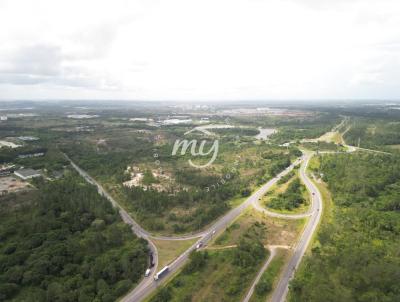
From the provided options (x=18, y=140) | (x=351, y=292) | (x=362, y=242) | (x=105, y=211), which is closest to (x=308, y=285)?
(x=351, y=292)

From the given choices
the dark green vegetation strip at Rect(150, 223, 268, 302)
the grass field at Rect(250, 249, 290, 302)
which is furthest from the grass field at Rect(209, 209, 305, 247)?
the grass field at Rect(250, 249, 290, 302)

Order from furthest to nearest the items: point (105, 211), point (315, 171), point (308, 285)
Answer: point (315, 171) < point (105, 211) < point (308, 285)

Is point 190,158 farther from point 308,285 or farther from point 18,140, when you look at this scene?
point 18,140

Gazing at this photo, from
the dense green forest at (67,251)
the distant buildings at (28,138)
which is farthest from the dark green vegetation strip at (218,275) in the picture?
the distant buildings at (28,138)

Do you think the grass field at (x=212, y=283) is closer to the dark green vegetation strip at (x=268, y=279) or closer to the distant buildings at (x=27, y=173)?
the dark green vegetation strip at (x=268, y=279)

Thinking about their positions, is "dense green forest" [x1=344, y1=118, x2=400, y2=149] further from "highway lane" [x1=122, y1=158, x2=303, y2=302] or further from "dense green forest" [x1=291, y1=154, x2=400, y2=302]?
"highway lane" [x1=122, y1=158, x2=303, y2=302]
